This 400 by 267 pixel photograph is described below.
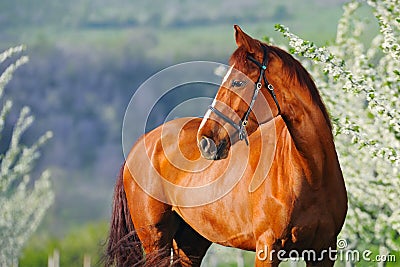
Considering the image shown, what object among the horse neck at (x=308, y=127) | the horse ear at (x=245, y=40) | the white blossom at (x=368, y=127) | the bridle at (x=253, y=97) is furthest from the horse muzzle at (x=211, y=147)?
the white blossom at (x=368, y=127)

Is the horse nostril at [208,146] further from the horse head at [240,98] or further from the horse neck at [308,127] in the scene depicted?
the horse neck at [308,127]

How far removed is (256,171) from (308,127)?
0.51 meters

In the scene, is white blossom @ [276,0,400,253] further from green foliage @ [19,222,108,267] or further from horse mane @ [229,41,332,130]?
green foliage @ [19,222,108,267]

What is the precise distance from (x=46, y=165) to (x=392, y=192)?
16088 mm

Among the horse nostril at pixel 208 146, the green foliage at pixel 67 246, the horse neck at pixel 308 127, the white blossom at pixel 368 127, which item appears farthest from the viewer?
the green foliage at pixel 67 246

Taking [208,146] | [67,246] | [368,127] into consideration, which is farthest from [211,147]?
[67,246]

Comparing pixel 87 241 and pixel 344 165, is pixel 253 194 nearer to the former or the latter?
pixel 344 165

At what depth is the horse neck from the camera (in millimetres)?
4344

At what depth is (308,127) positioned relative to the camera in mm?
4367

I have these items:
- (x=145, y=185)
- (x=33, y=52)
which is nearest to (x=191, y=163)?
(x=145, y=185)

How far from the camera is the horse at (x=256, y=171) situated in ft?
13.9

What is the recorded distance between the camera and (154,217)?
560 cm

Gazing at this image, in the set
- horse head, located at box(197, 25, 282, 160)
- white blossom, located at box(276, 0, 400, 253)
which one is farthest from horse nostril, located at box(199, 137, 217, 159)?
white blossom, located at box(276, 0, 400, 253)

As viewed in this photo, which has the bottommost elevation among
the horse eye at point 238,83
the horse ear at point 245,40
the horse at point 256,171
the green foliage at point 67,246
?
the horse at point 256,171
